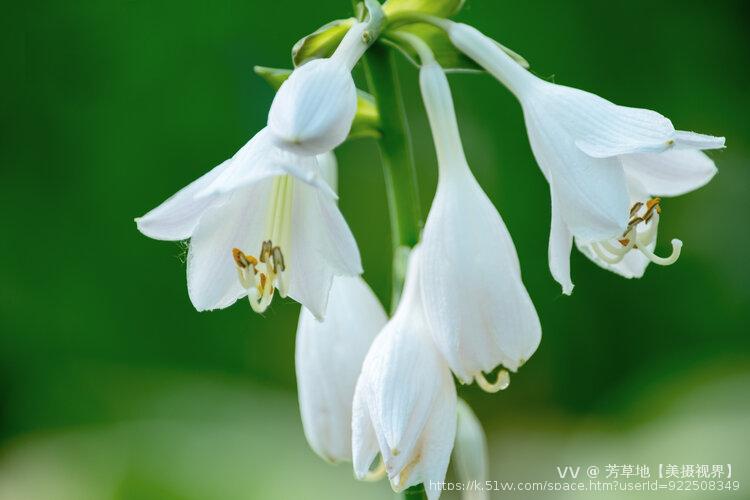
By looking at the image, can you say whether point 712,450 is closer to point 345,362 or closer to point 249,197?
point 345,362

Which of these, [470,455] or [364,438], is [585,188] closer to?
[364,438]

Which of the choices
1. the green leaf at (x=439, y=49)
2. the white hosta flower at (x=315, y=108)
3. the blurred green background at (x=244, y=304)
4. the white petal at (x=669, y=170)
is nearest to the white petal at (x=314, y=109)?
the white hosta flower at (x=315, y=108)

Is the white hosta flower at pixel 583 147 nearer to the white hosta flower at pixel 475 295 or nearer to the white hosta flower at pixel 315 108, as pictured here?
the white hosta flower at pixel 475 295

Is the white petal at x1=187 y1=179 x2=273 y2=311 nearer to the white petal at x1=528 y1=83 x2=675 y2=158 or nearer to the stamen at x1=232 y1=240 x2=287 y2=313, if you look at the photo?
the stamen at x1=232 y1=240 x2=287 y2=313

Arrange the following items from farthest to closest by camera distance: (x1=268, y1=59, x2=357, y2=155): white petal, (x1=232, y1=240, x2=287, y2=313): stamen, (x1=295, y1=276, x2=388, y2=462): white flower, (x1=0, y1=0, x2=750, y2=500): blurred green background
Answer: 1. (x1=0, y1=0, x2=750, y2=500): blurred green background
2. (x1=295, y1=276, x2=388, y2=462): white flower
3. (x1=232, y1=240, x2=287, y2=313): stamen
4. (x1=268, y1=59, x2=357, y2=155): white petal

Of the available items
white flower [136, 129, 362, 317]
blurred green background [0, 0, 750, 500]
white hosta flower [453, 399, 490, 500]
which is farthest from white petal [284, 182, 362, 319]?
blurred green background [0, 0, 750, 500]

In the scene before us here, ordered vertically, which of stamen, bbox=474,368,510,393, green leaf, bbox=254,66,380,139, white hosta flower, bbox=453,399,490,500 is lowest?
white hosta flower, bbox=453,399,490,500

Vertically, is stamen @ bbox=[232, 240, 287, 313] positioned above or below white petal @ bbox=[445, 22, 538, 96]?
below
